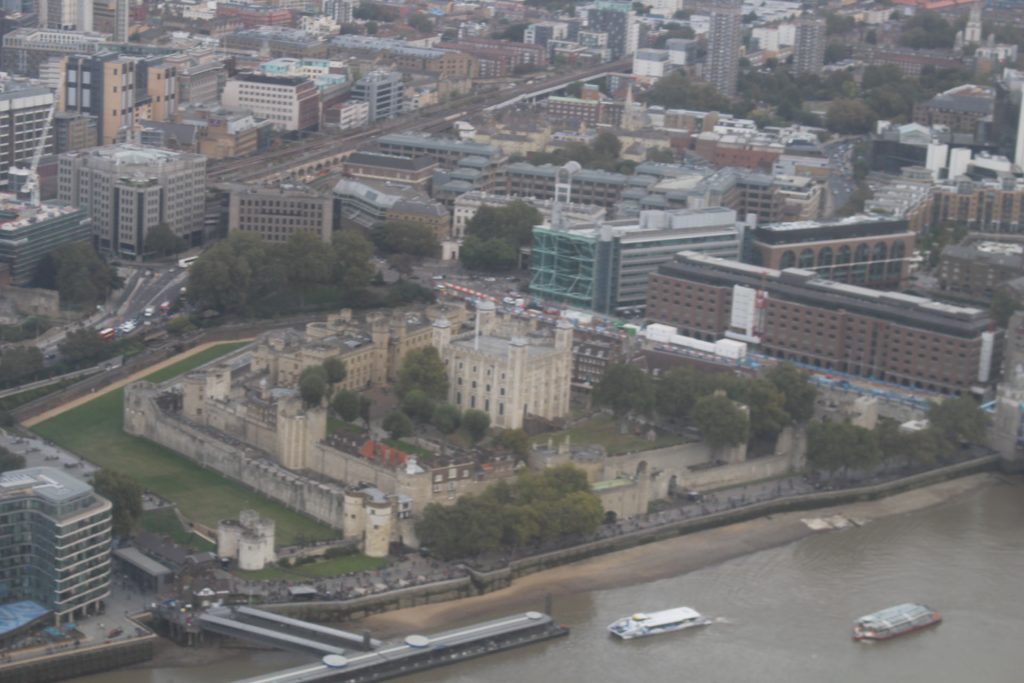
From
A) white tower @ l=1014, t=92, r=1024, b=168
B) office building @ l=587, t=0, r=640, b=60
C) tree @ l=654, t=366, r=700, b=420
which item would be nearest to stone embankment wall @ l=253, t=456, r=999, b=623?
tree @ l=654, t=366, r=700, b=420

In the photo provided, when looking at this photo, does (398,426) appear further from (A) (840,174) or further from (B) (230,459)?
(A) (840,174)

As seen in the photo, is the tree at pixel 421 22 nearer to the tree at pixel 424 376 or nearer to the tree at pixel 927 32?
the tree at pixel 927 32

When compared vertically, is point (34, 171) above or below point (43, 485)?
above

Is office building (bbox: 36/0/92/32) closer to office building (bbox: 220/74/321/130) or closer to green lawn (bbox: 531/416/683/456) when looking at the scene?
office building (bbox: 220/74/321/130)

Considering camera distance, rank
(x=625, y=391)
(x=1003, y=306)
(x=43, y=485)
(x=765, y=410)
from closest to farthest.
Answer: (x=43, y=485) < (x=765, y=410) < (x=625, y=391) < (x=1003, y=306)

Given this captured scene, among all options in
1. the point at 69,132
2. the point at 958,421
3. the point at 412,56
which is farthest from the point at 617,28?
the point at 958,421

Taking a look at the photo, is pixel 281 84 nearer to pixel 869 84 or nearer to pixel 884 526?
pixel 869 84

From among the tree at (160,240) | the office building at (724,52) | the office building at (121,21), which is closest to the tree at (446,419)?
the tree at (160,240)
